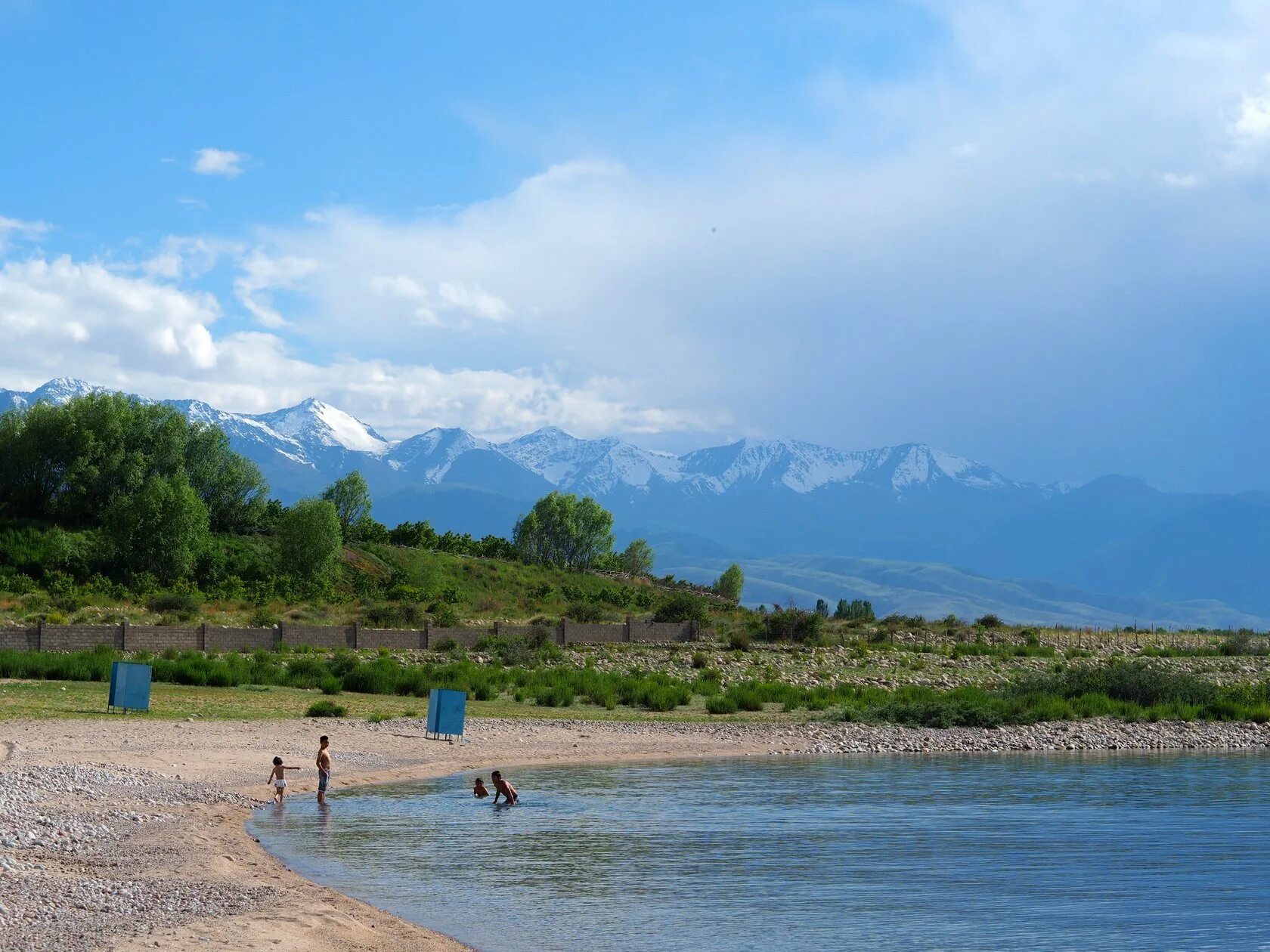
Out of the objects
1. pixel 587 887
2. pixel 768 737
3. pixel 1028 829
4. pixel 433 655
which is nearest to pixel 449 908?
pixel 587 887

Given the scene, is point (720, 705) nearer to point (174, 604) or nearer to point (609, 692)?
point (609, 692)

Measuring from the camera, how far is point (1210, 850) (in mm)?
20891

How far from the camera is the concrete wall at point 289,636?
44375 millimetres

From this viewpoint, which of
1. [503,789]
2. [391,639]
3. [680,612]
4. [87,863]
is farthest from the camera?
[680,612]

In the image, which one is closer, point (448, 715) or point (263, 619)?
point (448, 715)

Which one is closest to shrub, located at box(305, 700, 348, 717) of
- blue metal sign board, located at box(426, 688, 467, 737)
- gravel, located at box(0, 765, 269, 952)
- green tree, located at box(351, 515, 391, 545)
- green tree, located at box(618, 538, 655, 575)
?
blue metal sign board, located at box(426, 688, 467, 737)

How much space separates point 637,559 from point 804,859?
114m

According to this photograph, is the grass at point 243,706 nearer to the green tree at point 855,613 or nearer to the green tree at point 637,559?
the green tree at point 855,613

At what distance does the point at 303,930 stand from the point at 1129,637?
7702 centimetres

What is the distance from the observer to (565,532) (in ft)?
410

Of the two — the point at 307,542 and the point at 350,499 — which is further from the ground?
the point at 350,499

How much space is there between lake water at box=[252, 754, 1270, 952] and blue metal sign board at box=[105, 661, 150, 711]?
9.68m

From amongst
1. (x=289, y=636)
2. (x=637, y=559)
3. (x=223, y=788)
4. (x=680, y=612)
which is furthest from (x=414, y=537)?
(x=223, y=788)

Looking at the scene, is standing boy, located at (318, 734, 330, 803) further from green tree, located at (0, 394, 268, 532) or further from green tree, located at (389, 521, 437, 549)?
green tree, located at (389, 521, 437, 549)
